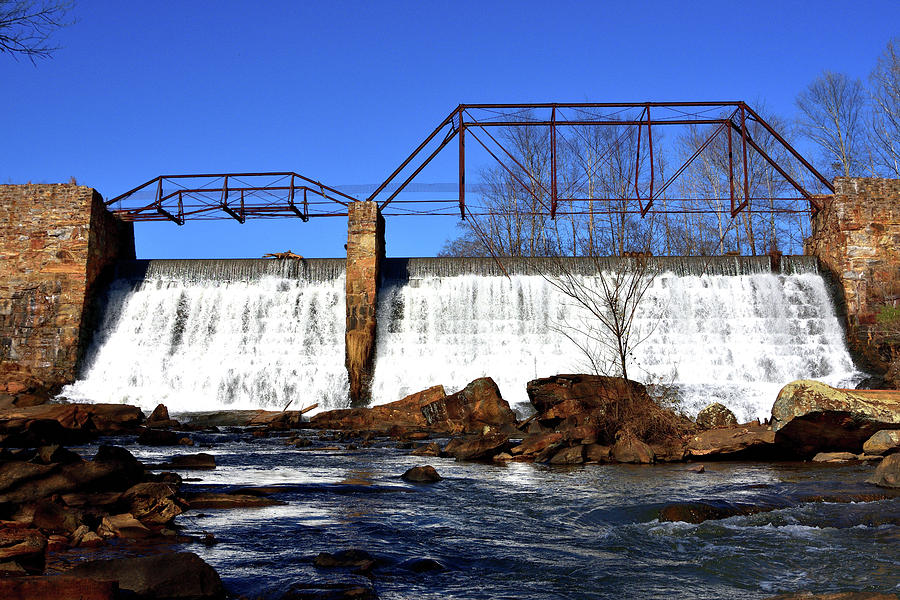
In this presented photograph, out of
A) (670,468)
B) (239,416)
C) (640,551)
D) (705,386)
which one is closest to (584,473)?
(670,468)

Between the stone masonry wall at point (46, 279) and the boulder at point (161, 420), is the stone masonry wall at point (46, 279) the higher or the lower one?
the higher one

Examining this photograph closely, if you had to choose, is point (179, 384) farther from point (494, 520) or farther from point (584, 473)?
point (494, 520)

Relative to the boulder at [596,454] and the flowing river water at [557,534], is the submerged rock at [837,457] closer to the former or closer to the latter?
the flowing river water at [557,534]

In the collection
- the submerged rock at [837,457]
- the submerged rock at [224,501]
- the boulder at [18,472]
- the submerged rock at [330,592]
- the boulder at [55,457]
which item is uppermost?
the boulder at [55,457]

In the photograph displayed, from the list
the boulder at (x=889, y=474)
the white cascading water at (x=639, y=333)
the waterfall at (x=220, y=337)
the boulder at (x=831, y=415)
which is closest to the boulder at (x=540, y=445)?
the boulder at (x=831, y=415)

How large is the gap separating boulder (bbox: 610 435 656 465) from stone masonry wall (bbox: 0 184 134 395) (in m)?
18.6

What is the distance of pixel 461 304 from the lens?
78.1ft

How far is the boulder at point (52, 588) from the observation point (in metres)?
3.62

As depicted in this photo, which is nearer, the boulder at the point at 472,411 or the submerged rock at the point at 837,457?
the submerged rock at the point at 837,457

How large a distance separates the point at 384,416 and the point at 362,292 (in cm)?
511

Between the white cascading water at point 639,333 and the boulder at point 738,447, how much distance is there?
904cm

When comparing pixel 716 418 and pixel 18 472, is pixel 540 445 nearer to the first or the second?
pixel 716 418

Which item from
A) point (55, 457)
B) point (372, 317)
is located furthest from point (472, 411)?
point (55, 457)

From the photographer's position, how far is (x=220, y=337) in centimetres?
2369
